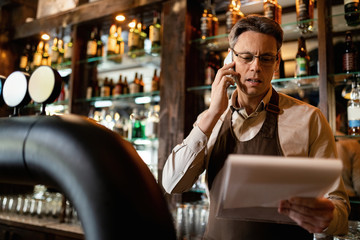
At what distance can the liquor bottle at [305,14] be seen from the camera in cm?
241

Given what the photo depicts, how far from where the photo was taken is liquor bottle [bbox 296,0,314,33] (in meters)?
2.41

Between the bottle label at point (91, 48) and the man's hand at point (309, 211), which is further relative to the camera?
the bottle label at point (91, 48)

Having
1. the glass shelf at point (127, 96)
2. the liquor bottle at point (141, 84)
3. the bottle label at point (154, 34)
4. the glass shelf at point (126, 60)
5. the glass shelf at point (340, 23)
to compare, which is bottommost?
the glass shelf at point (127, 96)

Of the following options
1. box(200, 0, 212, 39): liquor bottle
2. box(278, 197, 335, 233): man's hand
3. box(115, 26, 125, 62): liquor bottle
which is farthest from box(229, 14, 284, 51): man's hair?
box(115, 26, 125, 62): liquor bottle

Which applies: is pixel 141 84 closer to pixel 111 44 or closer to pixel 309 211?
pixel 111 44

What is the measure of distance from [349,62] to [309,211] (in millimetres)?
1742

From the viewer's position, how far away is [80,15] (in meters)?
3.33

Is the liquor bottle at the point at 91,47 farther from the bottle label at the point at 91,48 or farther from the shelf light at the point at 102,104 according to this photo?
the shelf light at the point at 102,104

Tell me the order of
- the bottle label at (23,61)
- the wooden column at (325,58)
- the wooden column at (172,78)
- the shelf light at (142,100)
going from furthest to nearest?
the bottle label at (23,61), the shelf light at (142,100), the wooden column at (172,78), the wooden column at (325,58)

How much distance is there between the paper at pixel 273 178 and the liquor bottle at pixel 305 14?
2011 millimetres

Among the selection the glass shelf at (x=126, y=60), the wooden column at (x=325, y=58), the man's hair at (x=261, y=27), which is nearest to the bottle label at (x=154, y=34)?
the glass shelf at (x=126, y=60)

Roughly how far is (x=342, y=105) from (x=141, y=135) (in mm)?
1831

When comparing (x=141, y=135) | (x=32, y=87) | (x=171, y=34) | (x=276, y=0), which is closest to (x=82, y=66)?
(x=141, y=135)

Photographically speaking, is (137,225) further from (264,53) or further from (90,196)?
(264,53)
